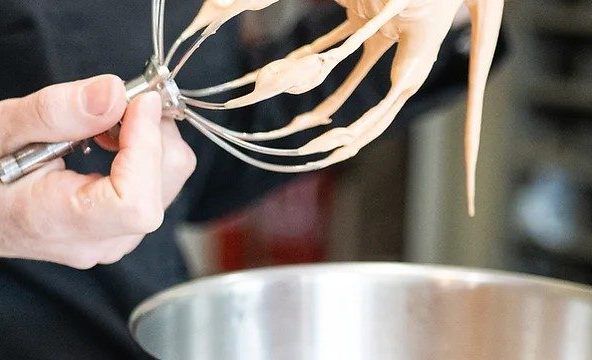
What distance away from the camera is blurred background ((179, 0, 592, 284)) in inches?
52.2

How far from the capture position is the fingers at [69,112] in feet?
1.27

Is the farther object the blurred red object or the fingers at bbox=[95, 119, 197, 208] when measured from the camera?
the blurred red object

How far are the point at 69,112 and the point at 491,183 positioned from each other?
1.09 m

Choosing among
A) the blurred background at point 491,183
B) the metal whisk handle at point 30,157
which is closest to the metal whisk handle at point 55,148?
the metal whisk handle at point 30,157

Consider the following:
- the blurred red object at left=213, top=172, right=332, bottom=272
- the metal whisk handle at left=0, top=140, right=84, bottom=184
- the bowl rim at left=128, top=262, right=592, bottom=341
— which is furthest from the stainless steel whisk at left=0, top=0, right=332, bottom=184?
the blurred red object at left=213, top=172, right=332, bottom=272

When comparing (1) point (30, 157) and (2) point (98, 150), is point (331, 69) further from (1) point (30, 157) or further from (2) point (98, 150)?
(2) point (98, 150)

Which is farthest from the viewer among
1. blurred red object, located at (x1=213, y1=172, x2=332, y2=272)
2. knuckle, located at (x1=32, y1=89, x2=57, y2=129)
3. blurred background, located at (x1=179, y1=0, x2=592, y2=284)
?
blurred red object, located at (x1=213, y1=172, x2=332, y2=272)

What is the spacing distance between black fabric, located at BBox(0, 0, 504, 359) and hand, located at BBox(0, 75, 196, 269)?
63 mm

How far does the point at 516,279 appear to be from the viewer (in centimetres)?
52

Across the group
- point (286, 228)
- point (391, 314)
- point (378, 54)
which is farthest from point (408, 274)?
point (286, 228)

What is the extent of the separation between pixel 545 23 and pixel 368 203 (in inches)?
18.1

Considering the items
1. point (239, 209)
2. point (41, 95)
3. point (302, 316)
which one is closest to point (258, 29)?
point (239, 209)

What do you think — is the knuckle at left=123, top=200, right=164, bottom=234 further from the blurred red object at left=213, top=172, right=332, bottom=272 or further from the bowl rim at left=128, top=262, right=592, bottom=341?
the blurred red object at left=213, top=172, right=332, bottom=272

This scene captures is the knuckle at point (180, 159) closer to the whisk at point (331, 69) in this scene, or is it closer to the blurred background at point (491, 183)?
the whisk at point (331, 69)
